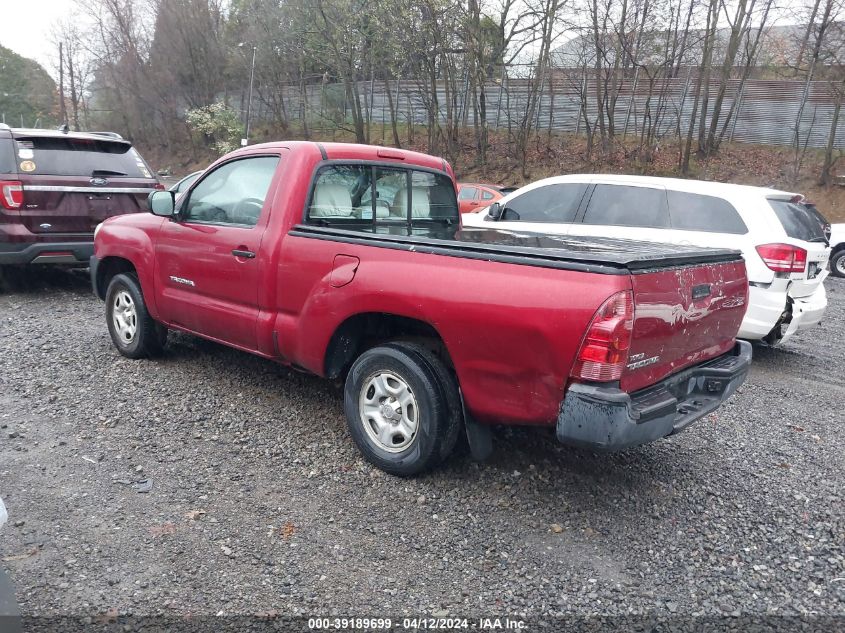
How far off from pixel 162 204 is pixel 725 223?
5135 millimetres

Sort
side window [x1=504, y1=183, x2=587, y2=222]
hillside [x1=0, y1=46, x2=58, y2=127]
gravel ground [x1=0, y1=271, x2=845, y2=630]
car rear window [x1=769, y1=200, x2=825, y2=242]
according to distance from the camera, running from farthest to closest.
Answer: hillside [x1=0, y1=46, x2=58, y2=127] → side window [x1=504, y1=183, x2=587, y2=222] → car rear window [x1=769, y1=200, x2=825, y2=242] → gravel ground [x1=0, y1=271, x2=845, y2=630]

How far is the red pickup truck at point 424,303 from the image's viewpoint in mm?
2965

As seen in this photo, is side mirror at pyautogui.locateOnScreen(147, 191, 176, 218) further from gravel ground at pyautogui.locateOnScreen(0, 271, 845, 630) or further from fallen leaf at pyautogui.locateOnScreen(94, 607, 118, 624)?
fallen leaf at pyautogui.locateOnScreen(94, 607, 118, 624)

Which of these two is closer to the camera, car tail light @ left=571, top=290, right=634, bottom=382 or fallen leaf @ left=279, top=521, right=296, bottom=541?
car tail light @ left=571, top=290, right=634, bottom=382

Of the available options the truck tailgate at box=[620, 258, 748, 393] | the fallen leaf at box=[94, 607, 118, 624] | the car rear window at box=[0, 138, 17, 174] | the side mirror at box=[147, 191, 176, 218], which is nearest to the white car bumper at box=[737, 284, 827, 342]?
the truck tailgate at box=[620, 258, 748, 393]

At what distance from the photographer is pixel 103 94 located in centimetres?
4884

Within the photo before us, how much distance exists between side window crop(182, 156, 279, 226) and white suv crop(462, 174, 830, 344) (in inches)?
145

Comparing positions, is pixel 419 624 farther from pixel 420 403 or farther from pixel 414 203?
pixel 414 203

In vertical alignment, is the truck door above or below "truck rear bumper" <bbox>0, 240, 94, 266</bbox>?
above

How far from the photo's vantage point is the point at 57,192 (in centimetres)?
756

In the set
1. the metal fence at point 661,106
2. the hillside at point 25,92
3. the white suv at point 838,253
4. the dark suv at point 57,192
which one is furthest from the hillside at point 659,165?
the hillside at point 25,92

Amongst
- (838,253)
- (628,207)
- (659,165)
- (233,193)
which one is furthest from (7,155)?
(659,165)

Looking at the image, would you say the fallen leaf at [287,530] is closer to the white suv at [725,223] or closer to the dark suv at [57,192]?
the white suv at [725,223]

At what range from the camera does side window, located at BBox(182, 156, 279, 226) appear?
450 cm
